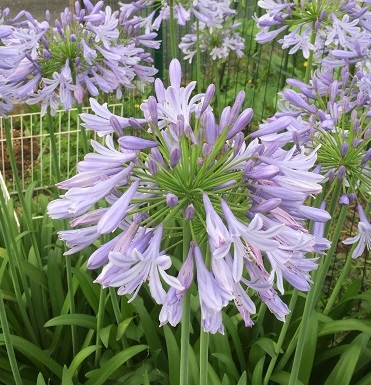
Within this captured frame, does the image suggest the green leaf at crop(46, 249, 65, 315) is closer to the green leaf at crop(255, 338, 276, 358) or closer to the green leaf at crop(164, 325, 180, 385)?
the green leaf at crop(164, 325, 180, 385)

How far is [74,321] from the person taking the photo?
311cm

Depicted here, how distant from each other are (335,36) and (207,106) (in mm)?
2116

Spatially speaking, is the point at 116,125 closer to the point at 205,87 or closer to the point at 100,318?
the point at 100,318

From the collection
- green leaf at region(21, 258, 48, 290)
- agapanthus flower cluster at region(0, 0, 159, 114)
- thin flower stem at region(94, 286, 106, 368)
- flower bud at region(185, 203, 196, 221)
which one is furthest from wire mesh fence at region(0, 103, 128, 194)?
flower bud at region(185, 203, 196, 221)

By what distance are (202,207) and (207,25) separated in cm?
370

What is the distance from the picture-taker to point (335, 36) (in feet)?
11.4

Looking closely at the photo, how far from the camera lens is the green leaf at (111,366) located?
2914 millimetres

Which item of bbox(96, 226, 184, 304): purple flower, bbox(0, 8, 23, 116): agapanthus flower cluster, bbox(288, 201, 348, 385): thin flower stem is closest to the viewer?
bbox(96, 226, 184, 304): purple flower

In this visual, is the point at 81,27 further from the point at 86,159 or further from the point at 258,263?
the point at 258,263

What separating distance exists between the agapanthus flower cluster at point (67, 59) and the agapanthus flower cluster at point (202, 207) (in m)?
1.41

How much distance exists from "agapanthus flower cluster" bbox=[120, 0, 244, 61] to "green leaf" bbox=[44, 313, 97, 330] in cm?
214

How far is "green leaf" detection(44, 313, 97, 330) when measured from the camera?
3.04 m

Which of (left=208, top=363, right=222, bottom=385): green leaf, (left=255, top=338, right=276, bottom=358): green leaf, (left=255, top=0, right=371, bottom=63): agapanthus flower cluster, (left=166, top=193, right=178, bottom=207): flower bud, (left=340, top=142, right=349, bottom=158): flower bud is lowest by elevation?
(left=208, top=363, right=222, bottom=385): green leaf

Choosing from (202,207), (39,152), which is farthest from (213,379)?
(39,152)
